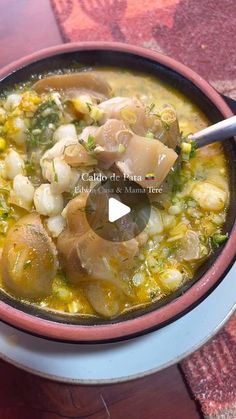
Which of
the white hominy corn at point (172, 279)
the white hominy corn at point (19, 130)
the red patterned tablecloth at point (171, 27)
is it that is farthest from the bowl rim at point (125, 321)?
the red patterned tablecloth at point (171, 27)

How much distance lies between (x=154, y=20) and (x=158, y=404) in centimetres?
127

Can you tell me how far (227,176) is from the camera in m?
1.41

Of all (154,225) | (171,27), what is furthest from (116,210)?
(171,27)

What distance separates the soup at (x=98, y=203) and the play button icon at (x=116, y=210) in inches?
0.8

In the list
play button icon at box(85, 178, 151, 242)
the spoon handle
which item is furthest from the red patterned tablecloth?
play button icon at box(85, 178, 151, 242)

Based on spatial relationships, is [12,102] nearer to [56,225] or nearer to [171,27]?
[56,225]

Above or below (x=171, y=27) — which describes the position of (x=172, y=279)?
below

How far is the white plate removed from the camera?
1230 mm

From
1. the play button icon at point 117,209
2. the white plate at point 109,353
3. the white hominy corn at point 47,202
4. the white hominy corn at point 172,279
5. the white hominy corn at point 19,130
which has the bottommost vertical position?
the white plate at point 109,353

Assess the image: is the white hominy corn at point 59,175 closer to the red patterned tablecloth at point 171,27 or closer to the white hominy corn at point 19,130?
the white hominy corn at point 19,130

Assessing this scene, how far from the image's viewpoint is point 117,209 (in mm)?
1248

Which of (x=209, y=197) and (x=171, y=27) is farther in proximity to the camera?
(x=171, y=27)

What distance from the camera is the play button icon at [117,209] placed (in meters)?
1.23

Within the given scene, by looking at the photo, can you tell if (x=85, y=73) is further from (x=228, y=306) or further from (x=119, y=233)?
(x=228, y=306)
